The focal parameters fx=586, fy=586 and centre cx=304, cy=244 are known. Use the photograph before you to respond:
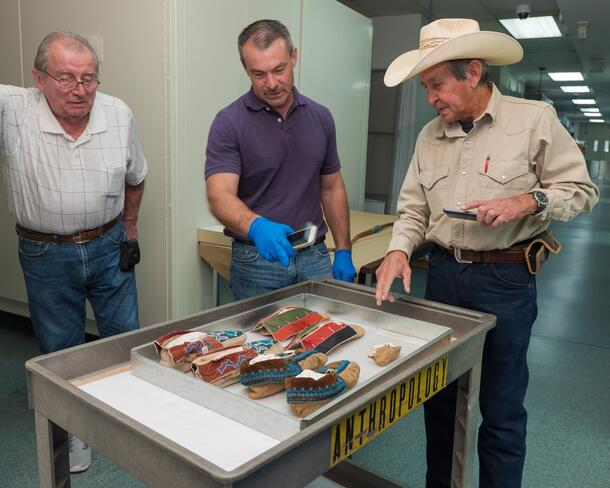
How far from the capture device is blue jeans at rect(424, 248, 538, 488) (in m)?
1.56

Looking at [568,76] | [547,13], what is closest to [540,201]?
[547,13]

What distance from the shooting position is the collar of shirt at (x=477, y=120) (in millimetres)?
1540

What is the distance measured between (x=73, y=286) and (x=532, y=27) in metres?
6.11

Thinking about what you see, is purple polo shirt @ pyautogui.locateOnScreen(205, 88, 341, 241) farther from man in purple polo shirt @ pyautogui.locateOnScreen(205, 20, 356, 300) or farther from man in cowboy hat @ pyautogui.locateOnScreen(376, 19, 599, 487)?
man in cowboy hat @ pyautogui.locateOnScreen(376, 19, 599, 487)

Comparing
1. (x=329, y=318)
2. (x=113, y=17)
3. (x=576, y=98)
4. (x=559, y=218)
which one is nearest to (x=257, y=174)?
(x=329, y=318)

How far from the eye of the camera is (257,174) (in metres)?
1.90

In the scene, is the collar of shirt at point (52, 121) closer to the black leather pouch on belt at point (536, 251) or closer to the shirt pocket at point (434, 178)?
the shirt pocket at point (434, 178)

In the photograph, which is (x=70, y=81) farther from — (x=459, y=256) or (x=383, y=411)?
(x=383, y=411)

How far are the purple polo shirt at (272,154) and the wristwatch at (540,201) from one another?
0.79 meters

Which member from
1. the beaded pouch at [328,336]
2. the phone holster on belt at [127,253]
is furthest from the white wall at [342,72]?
the beaded pouch at [328,336]

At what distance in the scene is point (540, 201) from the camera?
1.39 meters

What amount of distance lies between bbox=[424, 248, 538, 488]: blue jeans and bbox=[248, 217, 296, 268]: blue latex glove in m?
0.43

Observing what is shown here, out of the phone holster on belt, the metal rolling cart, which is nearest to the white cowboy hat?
the metal rolling cart

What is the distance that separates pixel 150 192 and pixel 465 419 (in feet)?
6.07
